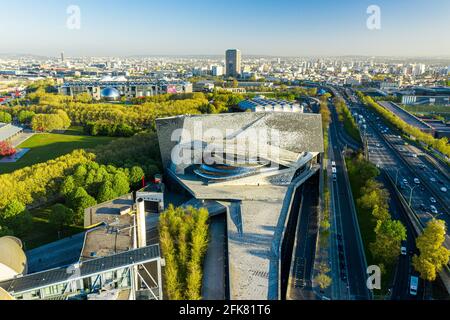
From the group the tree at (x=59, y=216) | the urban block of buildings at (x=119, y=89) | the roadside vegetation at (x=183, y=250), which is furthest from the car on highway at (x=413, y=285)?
the urban block of buildings at (x=119, y=89)

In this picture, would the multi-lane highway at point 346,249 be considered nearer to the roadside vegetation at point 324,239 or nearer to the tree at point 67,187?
the roadside vegetation at point 324,239

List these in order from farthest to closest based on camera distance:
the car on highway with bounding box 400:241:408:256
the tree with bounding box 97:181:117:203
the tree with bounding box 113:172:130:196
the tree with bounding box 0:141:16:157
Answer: the tree with bounding box 0:141:16:157 → the tree with bounding box 113:172:130:196 → the tree with bounding box 97:181:117:203 → the car on highway with bounding box 400:241:408:256

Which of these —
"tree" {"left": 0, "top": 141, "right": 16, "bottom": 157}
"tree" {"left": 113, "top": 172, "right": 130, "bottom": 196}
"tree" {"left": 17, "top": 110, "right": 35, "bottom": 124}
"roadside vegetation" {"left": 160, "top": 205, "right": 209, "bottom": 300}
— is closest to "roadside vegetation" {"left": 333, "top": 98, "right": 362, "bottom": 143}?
"tree" {"left": 113, "top": 172, "right": 130, "bottom": 196}

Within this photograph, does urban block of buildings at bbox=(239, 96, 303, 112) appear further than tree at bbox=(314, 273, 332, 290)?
Yes

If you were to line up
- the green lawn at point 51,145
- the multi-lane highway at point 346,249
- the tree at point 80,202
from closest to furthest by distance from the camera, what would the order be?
the multi-lane highway at point 346,249, the tree at point 80,202, the green lawn at point 51,145

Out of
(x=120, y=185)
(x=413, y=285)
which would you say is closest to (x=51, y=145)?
(x=120, y=185)

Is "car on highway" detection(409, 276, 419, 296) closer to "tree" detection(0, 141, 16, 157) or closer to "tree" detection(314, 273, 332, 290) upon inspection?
"tree" detection(314, 273, 332, 290)

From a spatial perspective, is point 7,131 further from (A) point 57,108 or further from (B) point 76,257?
(B) point 76,257
